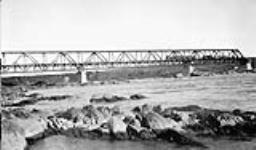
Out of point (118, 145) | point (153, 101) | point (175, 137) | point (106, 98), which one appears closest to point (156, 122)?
point (175, 137)

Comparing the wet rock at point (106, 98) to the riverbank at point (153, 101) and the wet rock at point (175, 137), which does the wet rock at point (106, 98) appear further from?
the wet rock at point (175, 137)

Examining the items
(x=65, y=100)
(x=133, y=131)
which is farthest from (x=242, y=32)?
(x=65, y=100)

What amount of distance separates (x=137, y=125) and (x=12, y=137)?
331 centimetres

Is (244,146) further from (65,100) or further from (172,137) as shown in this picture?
(65,100)

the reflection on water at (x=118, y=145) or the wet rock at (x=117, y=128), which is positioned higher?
the wet rock at (x=117, y=128)

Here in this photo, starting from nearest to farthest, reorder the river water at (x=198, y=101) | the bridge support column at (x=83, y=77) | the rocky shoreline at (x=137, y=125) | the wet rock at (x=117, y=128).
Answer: the river water at (x=198, y=101), the rocky shoreline at (x=137, y=125), the wet rock at (x=117, y=128), the bridge support column at (x=83, y=77)

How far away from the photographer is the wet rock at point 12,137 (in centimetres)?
655

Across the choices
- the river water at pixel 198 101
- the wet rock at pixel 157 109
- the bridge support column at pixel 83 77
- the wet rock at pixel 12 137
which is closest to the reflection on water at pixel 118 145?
the river water at pixel 198 101

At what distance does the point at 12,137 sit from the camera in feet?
22.5

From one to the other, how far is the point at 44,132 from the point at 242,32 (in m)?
6.07

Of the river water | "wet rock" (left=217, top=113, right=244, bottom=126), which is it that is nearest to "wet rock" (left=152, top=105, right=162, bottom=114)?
the river water

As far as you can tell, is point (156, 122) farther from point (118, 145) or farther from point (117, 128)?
point (118, 145)

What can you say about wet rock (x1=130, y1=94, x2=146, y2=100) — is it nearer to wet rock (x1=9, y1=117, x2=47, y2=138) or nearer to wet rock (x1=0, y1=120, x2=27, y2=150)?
wet rock (x1=9, y1=117, x2=47, y2=138)

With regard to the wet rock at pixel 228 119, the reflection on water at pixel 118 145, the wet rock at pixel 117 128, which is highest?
the wet rock at pixel 228 119
